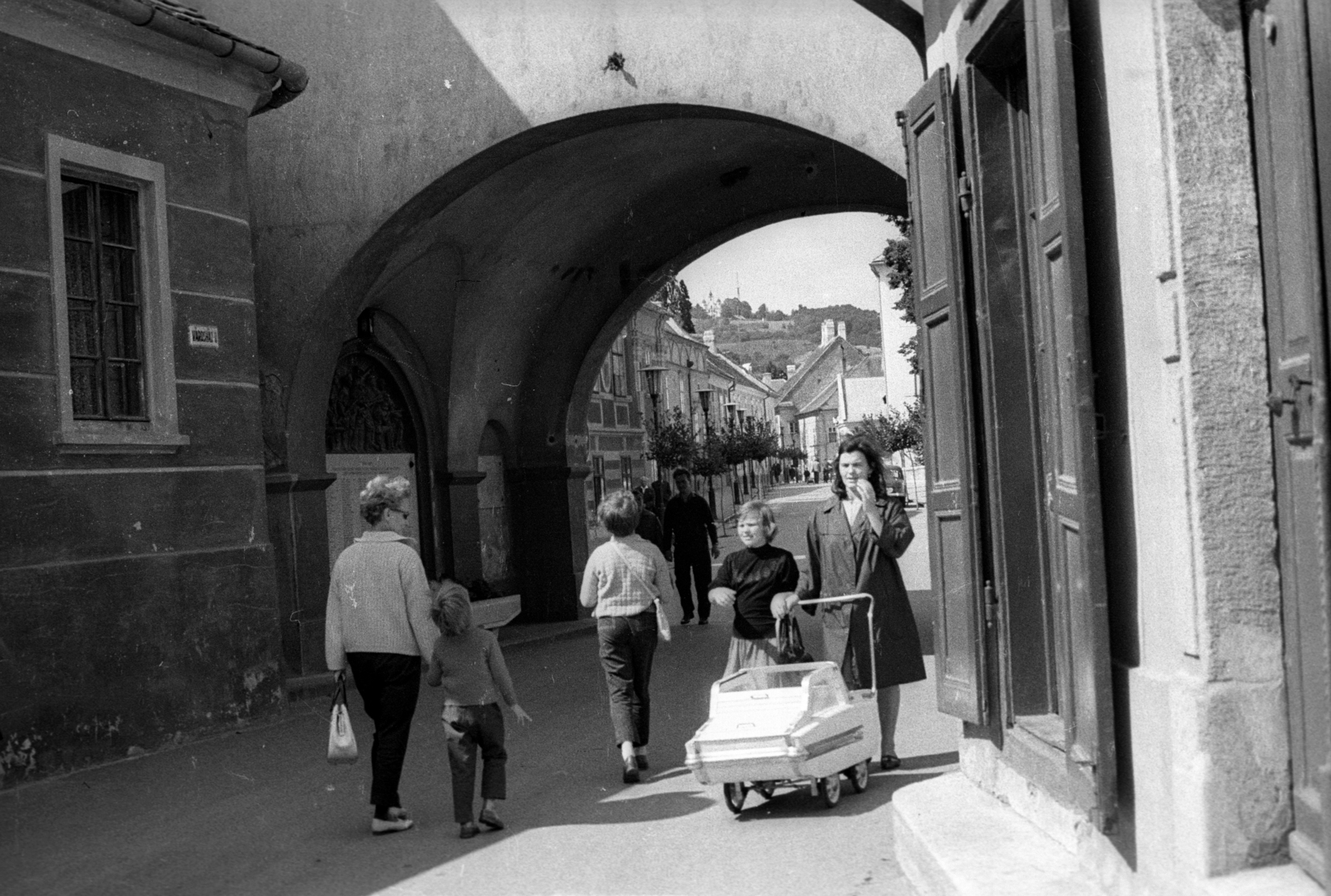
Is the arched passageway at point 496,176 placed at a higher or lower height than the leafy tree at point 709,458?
higher

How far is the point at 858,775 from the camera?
7.98 m

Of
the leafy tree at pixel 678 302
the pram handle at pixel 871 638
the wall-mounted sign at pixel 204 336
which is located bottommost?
the pram handle at pixel 871 638

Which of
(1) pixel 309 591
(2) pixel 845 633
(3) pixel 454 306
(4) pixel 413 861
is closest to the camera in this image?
(4) pixel 413 861

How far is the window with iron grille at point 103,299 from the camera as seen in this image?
1103cm

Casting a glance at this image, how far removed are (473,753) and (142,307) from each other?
5507mm

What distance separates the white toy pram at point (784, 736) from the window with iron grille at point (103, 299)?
550 centimetres

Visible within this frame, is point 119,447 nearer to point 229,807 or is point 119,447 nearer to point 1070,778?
point 229,807

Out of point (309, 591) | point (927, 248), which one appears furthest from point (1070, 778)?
point (309, 591)

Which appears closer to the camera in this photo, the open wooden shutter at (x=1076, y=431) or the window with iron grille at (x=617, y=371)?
the open wooden shutter at (x=1076, y=431)

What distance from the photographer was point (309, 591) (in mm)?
14578

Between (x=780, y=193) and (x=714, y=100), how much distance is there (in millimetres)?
6432

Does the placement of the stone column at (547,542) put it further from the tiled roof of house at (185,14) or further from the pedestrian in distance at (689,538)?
the tiled roof of house at (185,14)

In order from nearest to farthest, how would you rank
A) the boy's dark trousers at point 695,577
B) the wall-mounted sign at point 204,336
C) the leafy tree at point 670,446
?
the wall-mounted sign at point 204,336 < the boy's dark trousers at point 695,577 < the leafy tree at point 670,446

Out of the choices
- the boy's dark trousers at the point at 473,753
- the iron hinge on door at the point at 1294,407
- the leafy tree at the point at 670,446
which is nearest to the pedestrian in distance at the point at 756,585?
the boy's dark trousers at the point at 473,753
